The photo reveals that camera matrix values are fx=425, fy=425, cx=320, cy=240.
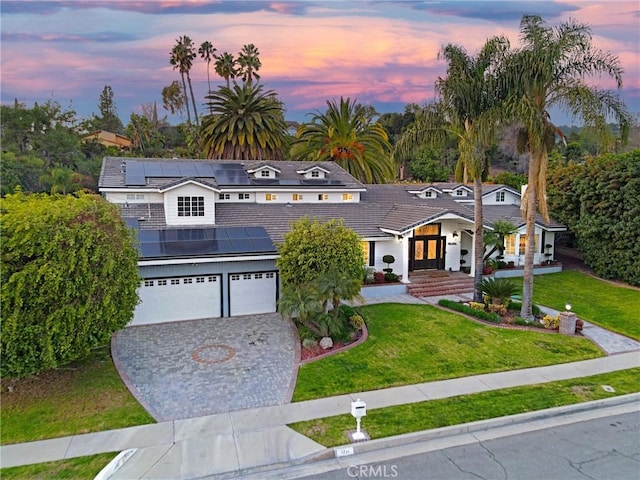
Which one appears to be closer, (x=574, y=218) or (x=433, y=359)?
(x=433, y=359)

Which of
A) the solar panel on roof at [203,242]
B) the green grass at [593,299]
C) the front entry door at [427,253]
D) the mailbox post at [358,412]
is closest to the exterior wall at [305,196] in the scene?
the solar panel on roof at [203,242]

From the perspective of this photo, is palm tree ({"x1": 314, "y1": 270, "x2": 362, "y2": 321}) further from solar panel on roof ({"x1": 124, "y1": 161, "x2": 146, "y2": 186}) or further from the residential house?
solar panel on roof ({"x1": 124, "y1": 161, "x2": 146, "y2": 186})

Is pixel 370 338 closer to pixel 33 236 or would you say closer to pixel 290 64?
pixel 33 236

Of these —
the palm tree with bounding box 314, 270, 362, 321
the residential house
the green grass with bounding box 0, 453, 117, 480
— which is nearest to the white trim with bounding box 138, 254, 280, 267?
the residential house

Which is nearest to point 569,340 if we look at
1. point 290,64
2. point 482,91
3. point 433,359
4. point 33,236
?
point 433,359

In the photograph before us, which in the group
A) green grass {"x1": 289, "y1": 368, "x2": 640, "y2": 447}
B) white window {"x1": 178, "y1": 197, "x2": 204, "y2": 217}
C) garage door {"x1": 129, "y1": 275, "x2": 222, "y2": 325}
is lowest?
green grass {"x1": 289, "y1": 368, "x2": 640, "y2": 447}

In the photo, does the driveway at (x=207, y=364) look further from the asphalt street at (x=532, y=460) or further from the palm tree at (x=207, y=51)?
the palm tree at (x=207, y=51)
